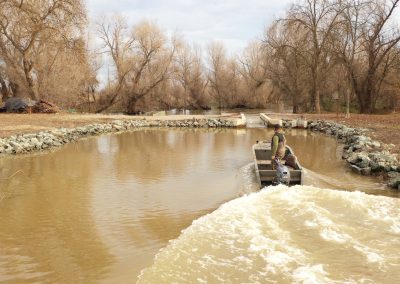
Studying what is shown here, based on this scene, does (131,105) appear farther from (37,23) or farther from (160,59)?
(37,23)

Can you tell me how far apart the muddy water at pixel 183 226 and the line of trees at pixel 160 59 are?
21.7 meters

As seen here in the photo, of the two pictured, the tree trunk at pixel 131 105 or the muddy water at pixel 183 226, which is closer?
the muddy water at pixel 183 226

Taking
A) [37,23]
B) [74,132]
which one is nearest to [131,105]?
[37,23]

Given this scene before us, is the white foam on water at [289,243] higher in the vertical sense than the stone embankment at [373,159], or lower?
lower

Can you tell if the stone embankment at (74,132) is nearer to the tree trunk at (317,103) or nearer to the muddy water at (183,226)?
the muddy water at (183,226)

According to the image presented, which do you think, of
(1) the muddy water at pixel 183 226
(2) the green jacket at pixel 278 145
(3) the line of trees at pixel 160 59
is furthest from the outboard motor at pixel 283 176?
(3) the line of trees at pixel 160 59

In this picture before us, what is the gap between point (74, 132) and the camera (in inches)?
901

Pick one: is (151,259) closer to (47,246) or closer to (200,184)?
(47,246)

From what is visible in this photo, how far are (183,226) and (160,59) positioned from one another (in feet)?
143

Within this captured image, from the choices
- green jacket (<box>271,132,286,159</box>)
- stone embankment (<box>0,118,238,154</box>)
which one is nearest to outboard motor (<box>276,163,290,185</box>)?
green jacket (<box>271,132,286,159</box>)

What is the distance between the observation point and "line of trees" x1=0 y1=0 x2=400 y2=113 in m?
32.6

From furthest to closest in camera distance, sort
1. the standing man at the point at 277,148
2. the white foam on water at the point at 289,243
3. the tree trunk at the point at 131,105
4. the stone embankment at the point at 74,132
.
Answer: the tree trunk at the point at 131,105, the stone embankment at the point at 74,132, the standing man at the point at 277,148, the white foam on water at the point at 289,243

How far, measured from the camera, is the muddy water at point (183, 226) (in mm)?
5812

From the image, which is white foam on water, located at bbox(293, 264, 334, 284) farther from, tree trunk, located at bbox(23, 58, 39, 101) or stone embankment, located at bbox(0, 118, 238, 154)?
tree trunk, located at bbox(23, 58, 39, 101)
